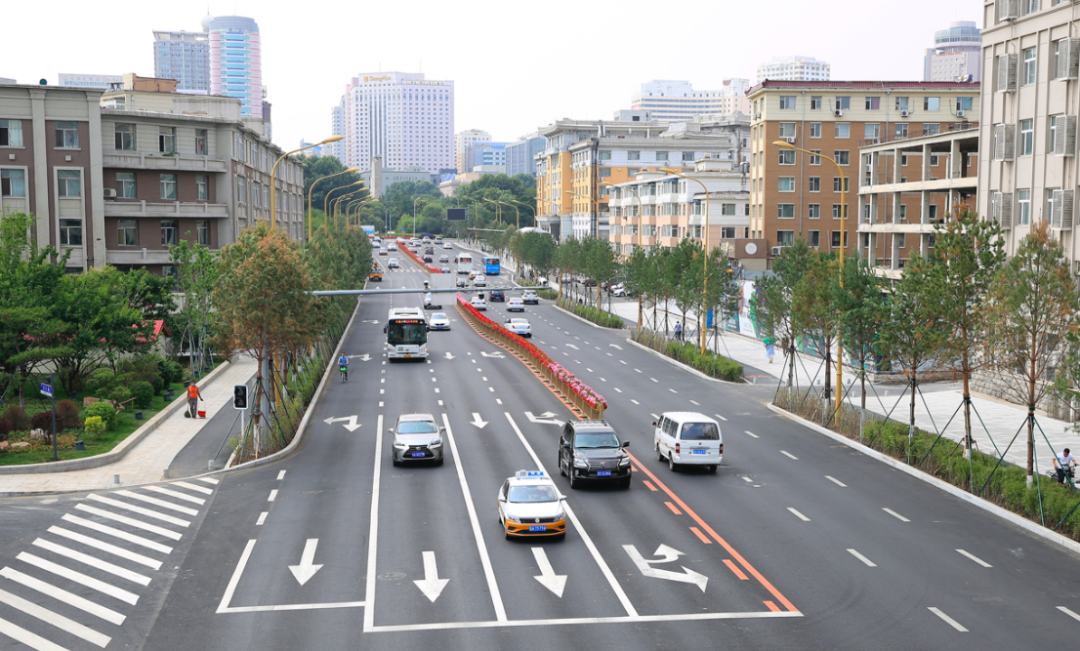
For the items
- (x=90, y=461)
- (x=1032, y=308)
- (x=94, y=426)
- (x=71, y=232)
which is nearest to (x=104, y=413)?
(x=94, y=426)

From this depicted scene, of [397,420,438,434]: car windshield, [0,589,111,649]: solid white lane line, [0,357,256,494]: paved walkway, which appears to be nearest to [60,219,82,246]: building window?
[0,357,256,494]: paved walkway

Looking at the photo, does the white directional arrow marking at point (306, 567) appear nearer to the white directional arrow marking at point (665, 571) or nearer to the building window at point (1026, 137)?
the white directional arrow marking at point (665, 571)

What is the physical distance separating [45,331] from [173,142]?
97.3 feet

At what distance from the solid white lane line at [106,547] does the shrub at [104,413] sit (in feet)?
41.1

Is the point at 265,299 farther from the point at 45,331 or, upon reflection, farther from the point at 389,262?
the point at 389,262

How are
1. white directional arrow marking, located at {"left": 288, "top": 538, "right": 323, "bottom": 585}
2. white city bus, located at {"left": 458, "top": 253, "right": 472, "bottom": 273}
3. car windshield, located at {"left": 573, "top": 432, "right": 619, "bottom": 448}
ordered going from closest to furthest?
white directional arrow marking, located at {"left": 288, "top": 538, "right": 323, "bottom": 585}
car windshield, located at {"left": 573, "top": 432, "right": 619, "bottom": 448}
white city bus, located at {"left": 458, "top": 253, "right": 472, "bottom": 273}

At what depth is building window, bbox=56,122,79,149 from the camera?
60.5 m

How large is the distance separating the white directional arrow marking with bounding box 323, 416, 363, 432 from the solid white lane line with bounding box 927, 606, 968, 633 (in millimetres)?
26428

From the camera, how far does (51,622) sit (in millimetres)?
19875

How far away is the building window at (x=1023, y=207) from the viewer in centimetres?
4641

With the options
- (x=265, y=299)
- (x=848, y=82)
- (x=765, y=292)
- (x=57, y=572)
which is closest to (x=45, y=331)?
(x=265, y=299)

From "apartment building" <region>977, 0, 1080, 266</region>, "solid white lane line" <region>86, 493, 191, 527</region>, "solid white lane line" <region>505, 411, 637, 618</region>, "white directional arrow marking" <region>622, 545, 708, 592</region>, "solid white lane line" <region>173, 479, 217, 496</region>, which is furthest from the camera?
"apartment building" <region>977, 0, 1080, 266</region>

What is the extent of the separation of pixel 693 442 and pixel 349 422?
1677 centimetres

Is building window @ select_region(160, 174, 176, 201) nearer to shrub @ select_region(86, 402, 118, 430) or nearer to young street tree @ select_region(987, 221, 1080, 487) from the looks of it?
shrub @ select_region(86, 402, 118, 430)
